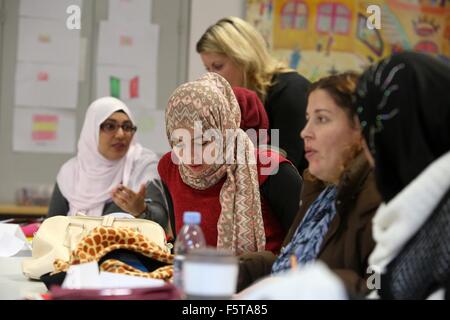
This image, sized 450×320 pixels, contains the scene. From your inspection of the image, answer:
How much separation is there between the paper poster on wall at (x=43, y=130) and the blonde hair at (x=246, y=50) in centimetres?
214

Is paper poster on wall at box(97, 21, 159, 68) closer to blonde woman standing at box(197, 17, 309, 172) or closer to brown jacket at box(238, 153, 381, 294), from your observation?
blonde woman standing at box(197, 17, 309, 172)

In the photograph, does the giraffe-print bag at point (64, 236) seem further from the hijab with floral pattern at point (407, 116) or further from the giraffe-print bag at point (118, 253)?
the hijab with floral pattern at point (407, 116)

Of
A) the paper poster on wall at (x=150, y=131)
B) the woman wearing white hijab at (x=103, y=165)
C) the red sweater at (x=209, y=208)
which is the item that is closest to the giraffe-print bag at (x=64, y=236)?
the red sweater at (x=209, y=208)

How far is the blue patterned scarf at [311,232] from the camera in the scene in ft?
6.26

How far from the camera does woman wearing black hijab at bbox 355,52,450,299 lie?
1.43 m

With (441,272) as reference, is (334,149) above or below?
above

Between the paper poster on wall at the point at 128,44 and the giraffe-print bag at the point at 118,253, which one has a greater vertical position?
the paper poster on wall at the point at 128,44

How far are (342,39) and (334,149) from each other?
11.8 feet

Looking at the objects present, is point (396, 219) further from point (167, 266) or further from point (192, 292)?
point (167, 266)

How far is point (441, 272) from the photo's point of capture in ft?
4.58

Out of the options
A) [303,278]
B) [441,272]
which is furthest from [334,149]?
[303,278]

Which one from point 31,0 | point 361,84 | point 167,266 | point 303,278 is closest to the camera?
point 303,278

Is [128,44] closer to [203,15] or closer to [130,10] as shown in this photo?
[130,10]

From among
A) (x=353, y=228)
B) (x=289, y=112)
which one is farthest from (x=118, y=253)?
(x=289, y=112)
